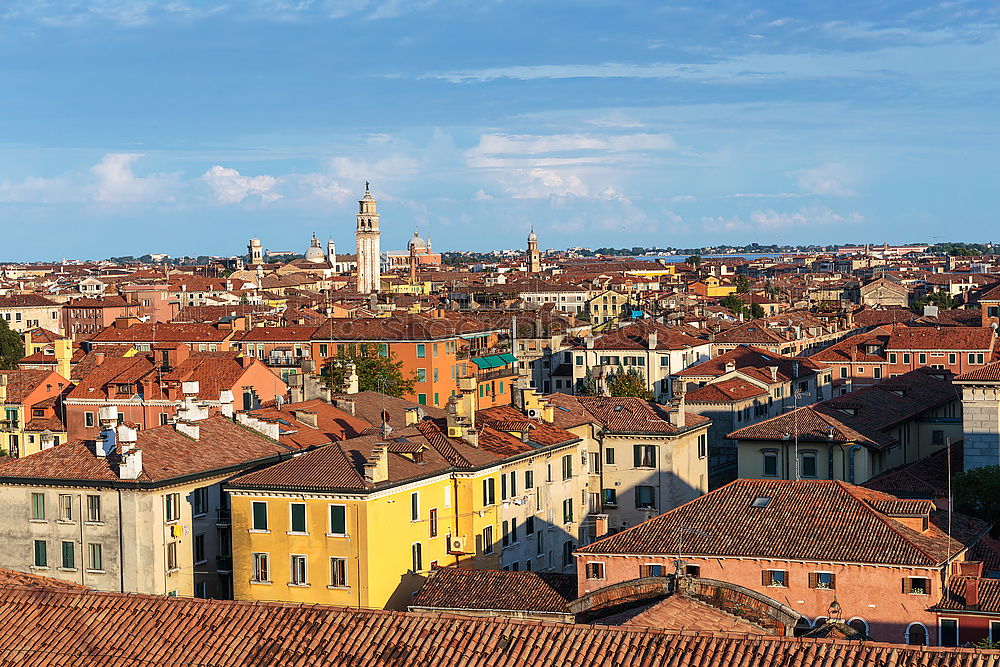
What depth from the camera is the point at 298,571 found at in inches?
1193

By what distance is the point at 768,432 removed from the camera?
4291 centimetres

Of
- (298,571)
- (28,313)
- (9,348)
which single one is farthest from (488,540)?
(28,313)

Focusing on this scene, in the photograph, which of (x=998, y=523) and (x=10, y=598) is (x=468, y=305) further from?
(x=10, y=598)

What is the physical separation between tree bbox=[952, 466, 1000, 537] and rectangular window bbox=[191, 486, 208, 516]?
15334mm

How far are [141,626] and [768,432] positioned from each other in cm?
2674

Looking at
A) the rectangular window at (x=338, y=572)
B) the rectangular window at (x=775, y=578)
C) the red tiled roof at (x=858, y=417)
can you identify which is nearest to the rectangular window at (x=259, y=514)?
the rectangular window at (x=338, y=572)

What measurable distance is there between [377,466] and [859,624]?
9.56 meters

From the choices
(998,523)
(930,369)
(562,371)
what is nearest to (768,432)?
(998,523)

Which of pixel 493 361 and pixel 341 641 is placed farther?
pixel 493 361

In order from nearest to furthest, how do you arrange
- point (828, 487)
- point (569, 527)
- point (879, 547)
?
1. point (879, 547)
2. point (828, 487)
3. point (569, 527)

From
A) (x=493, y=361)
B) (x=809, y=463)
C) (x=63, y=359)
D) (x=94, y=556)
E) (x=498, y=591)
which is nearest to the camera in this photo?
(x=498, y=591)

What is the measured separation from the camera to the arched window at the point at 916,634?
24375mm

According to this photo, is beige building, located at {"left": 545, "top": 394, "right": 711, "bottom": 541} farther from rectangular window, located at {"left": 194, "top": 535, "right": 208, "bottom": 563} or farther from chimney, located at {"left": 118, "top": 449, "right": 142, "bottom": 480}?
chimney, located at {"left": 118, "top": 449, "right": 142, "bottom": 480}

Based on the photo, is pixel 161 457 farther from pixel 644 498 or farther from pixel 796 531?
pixel 644 498
